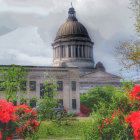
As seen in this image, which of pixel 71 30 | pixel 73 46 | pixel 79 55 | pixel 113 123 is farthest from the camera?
pixel 71 30

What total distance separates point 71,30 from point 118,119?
67.1 metres

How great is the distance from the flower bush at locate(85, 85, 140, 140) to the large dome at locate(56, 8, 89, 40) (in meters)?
64.6

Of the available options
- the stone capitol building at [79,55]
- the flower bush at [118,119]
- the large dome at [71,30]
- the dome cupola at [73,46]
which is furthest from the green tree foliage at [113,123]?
the large dome at [71,30]

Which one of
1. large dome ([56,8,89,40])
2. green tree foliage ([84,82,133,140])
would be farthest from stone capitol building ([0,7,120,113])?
green tree foliage ([84,82,133,140])

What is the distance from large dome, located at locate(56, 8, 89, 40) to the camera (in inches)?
2876

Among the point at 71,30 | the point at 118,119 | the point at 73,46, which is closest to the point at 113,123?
the point at 118,119

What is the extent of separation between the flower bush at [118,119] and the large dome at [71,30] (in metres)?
64.6

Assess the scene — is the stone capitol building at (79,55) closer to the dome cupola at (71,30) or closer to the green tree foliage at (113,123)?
the dome cupola at (71,30)

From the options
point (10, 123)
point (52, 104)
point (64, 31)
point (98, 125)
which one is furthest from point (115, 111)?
point (64, 31)

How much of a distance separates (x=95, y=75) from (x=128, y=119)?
5027cm

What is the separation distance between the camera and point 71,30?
242 ft

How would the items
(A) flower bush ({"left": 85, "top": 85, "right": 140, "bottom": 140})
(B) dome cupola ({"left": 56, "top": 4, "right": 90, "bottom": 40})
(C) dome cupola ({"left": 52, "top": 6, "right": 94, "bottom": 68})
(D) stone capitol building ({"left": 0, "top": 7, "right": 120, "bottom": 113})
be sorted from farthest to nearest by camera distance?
(B) dome cupola ({"left": 56, "top": 4, "right": 90, "bottom": 40}), (C) dome cupola ({"left": 52, "top": 6, "right": 94, "bottom": 68}), (D) stone capitol building ({"left": 0, "top": 7, "right": 120, "bottom": 113}), (A) flower bush ({"left": 85, "top": 85, "right": 140, "bottom": 140})

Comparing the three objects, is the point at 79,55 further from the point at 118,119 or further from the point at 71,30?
the point at 118,119

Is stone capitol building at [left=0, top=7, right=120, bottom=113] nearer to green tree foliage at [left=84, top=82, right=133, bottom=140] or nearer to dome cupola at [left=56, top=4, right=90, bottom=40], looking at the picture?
dome cupola at [left=56, top=4, right=90, bottom=40]
